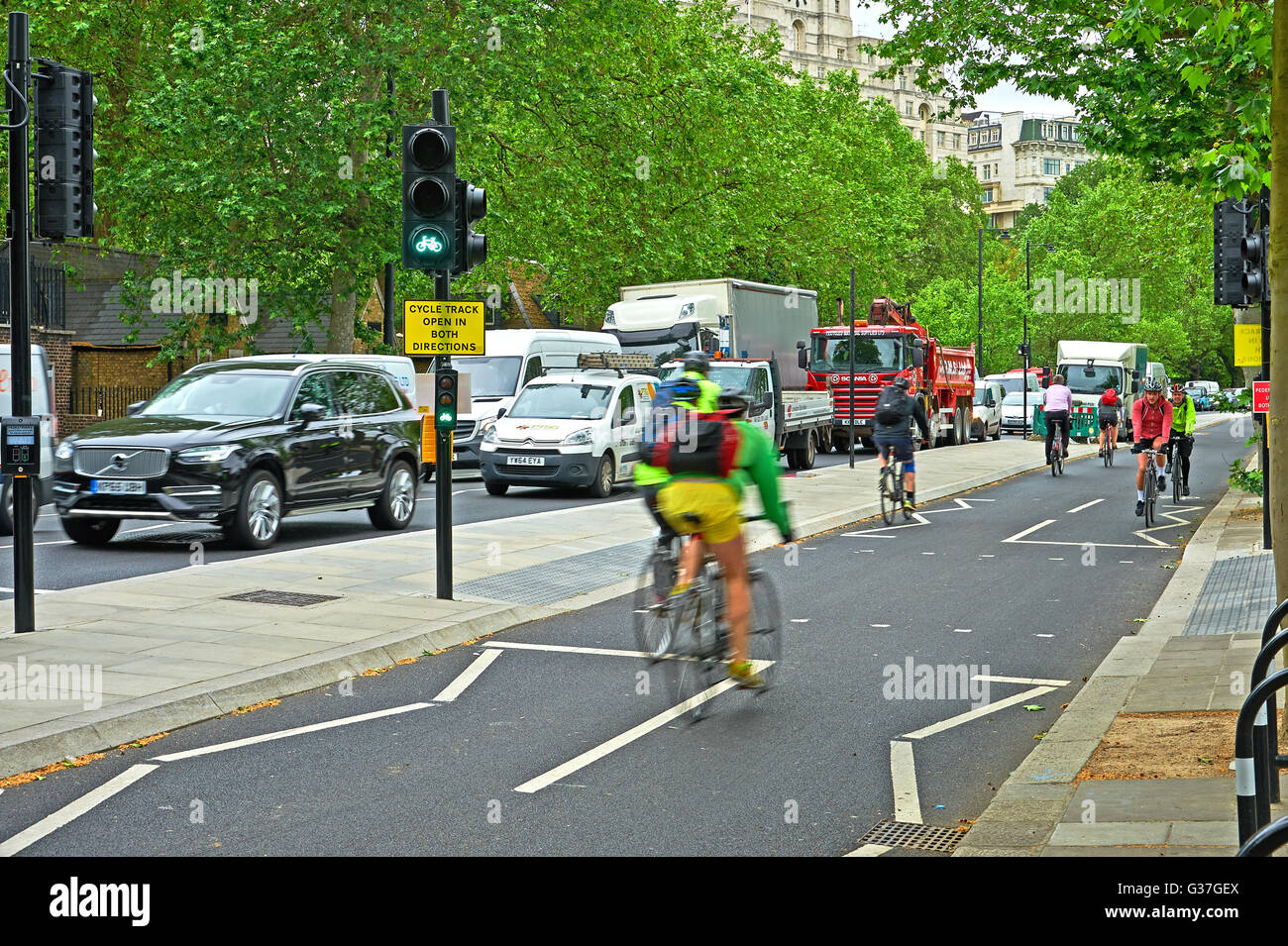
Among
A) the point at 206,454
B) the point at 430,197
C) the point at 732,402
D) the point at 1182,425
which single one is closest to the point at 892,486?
the point at 1182,425

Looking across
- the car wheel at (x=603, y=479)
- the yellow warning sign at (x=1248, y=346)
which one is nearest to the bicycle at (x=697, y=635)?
the yellow warning sign at (x=1248, y=346)

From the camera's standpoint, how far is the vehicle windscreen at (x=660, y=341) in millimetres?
29594

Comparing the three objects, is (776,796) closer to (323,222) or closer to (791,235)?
(323,222)

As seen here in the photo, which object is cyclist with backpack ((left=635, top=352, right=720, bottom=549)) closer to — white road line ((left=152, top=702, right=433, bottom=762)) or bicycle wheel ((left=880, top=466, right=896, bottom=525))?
white road line ((left=152, top=702, right=433, bottom=762))

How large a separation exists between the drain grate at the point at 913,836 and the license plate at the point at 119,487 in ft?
33.0

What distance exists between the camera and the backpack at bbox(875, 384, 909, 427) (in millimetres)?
18312

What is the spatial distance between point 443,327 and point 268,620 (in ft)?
8.10

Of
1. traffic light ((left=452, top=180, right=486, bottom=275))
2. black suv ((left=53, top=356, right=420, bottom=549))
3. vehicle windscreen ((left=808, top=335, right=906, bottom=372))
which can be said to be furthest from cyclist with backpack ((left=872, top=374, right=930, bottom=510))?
vehicle windscreen ((left=808, top=335, right=906, bottom=372))

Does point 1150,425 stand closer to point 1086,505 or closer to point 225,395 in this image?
point 1086,505

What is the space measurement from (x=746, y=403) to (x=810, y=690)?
1.74 m

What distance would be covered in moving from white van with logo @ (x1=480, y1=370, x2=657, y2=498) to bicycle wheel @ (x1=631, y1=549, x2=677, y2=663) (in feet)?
42.9

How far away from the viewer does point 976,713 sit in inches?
308

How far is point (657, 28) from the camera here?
38.6 metres

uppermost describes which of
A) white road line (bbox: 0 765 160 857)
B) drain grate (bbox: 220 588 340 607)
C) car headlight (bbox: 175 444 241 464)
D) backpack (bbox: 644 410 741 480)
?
backpack (bbox: 644 410 741 480)
